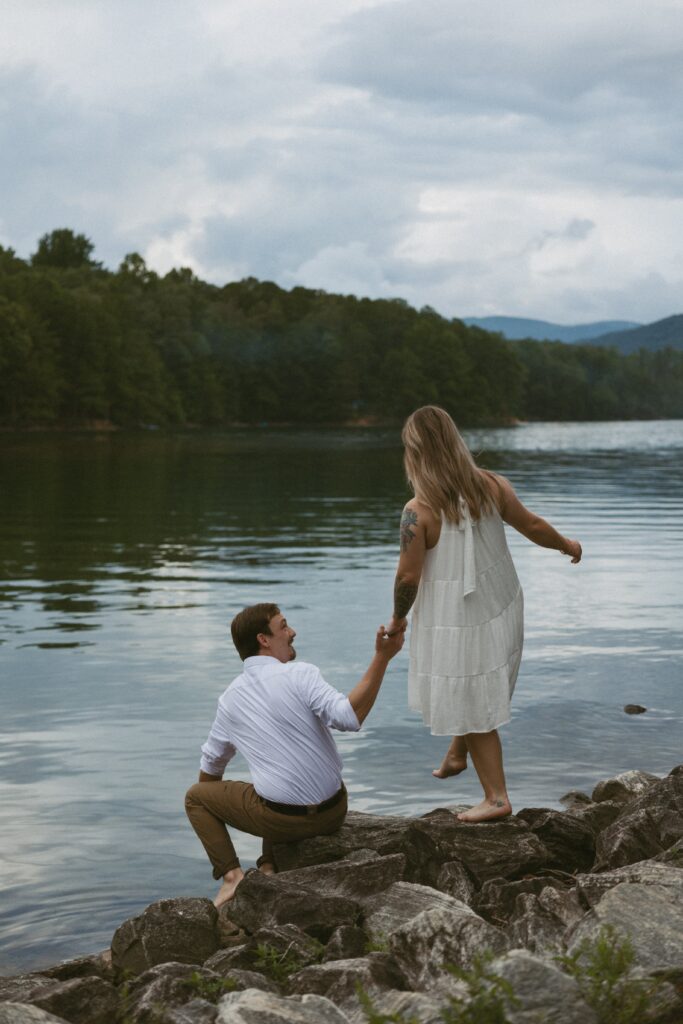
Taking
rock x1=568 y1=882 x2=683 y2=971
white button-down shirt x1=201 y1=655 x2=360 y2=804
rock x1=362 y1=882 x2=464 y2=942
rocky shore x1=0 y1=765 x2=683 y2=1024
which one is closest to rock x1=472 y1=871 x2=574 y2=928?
rocky shore x1=0 y1=765 x2=683 y2=1024

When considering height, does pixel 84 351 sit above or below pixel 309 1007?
above

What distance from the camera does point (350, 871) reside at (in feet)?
21.2

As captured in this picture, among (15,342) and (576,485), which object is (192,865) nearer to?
(576,485)

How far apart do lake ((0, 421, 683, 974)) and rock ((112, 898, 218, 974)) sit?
2.17ft

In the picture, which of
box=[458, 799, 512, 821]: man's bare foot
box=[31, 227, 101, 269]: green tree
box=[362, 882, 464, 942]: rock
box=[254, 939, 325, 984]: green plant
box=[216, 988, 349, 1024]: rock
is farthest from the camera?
box=[31, 227, 101, 269]: green tree

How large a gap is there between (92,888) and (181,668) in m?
6.00

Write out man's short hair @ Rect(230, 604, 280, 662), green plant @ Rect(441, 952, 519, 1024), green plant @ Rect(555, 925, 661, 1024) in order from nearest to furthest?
green plant @ Rect(441, 952, 519, 1024)
green plant @ Rect(555, 925, 661, 1024)
man's short hair @ Rect(230, 604, 280, 662)

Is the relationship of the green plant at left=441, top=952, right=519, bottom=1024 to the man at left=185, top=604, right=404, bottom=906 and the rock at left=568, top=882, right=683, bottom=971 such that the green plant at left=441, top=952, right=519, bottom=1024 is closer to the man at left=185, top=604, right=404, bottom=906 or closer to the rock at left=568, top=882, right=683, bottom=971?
the rock at left=568, top=882, right=683, bottom=971

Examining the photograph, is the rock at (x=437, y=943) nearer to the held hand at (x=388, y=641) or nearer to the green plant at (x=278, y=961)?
the green plant at (x=278, y=961)

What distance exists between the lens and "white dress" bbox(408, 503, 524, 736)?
7.27m

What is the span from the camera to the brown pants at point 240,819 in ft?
22.3

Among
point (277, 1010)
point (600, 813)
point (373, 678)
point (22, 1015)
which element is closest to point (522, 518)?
point (373, 678)

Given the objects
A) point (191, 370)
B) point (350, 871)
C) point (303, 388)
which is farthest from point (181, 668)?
point (303, 388)

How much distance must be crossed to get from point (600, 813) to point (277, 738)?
2.28 meters
